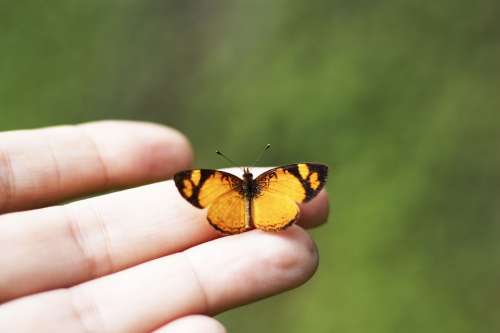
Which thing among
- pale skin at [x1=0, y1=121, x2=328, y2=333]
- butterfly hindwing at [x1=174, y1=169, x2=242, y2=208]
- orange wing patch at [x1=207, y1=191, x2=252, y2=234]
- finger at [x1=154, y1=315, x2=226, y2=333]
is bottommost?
finger at [x1=154, y1=315, x2=226, y2=333]

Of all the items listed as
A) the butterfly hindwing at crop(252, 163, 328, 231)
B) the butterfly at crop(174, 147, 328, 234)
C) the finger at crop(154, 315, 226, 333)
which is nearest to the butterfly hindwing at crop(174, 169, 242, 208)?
the butterfly at crop(174, 147, 328, 234)

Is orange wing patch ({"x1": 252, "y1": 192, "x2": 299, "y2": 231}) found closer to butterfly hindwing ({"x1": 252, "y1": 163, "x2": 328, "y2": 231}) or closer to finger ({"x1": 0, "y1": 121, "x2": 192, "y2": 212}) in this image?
butterfly hindwing ({"x1": 252, "y1": 163, "x2": 328, "y2": 231})

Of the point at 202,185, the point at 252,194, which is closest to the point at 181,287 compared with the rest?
the point at 202,185

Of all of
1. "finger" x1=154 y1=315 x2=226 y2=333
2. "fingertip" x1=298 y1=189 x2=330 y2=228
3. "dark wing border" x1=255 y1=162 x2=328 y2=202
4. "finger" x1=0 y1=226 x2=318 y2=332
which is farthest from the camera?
"fingertip" x1=298 y1=189 x2=330 y2=228

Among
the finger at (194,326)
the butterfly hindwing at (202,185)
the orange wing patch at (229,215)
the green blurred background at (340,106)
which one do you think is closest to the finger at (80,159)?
the butterfly hindwing at (202,185)

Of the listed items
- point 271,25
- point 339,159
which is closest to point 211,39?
point 271,25

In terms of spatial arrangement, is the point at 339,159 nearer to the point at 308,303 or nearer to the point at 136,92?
the point at 308,303

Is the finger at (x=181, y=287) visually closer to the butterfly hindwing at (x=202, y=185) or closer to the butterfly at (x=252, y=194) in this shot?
the butterfly at (x=252, y=194)

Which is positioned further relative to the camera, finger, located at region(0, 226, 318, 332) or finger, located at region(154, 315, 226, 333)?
finger, located at region(0, 226, 318, 332)

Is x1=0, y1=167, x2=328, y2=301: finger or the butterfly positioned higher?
the butterfly
